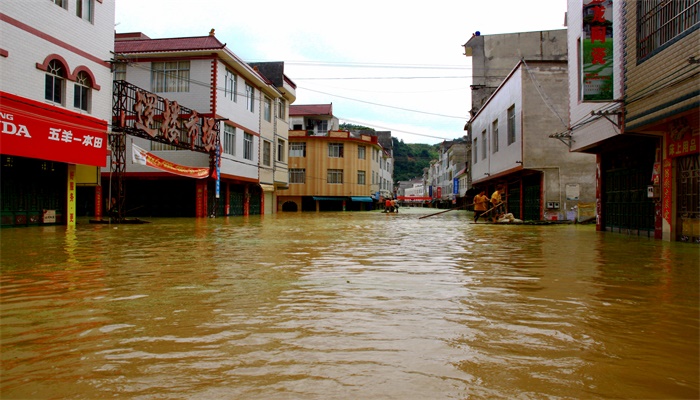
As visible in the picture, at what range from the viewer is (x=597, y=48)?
43.4 ft

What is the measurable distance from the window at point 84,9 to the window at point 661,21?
17.3 metres

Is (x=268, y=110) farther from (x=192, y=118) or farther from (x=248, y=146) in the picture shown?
(x=192, y=118)

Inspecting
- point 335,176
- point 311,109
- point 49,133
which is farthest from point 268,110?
point 49,133

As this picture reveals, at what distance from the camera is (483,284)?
547cm

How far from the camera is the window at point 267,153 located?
34688 mm

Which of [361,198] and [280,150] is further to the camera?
[361,198]

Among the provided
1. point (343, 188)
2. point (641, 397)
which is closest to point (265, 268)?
point (641, 397)

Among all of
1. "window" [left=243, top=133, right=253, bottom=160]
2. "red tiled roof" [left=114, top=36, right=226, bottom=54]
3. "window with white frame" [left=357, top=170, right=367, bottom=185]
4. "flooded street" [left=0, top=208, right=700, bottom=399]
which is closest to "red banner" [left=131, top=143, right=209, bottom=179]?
"window" [left=243, top=133, right=253, bottom=160]

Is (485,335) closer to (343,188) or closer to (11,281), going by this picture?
(11,281)

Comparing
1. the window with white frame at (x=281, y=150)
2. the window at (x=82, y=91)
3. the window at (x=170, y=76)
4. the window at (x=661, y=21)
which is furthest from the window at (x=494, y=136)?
the window at (x=82, y=91)

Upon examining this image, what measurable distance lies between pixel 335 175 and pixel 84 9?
34.1 meters

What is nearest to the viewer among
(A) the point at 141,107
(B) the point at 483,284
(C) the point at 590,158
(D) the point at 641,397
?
(D) the point at 641,397

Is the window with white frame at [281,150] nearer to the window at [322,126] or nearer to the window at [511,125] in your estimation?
the window at [322,126]

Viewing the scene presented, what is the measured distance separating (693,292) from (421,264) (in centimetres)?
328
